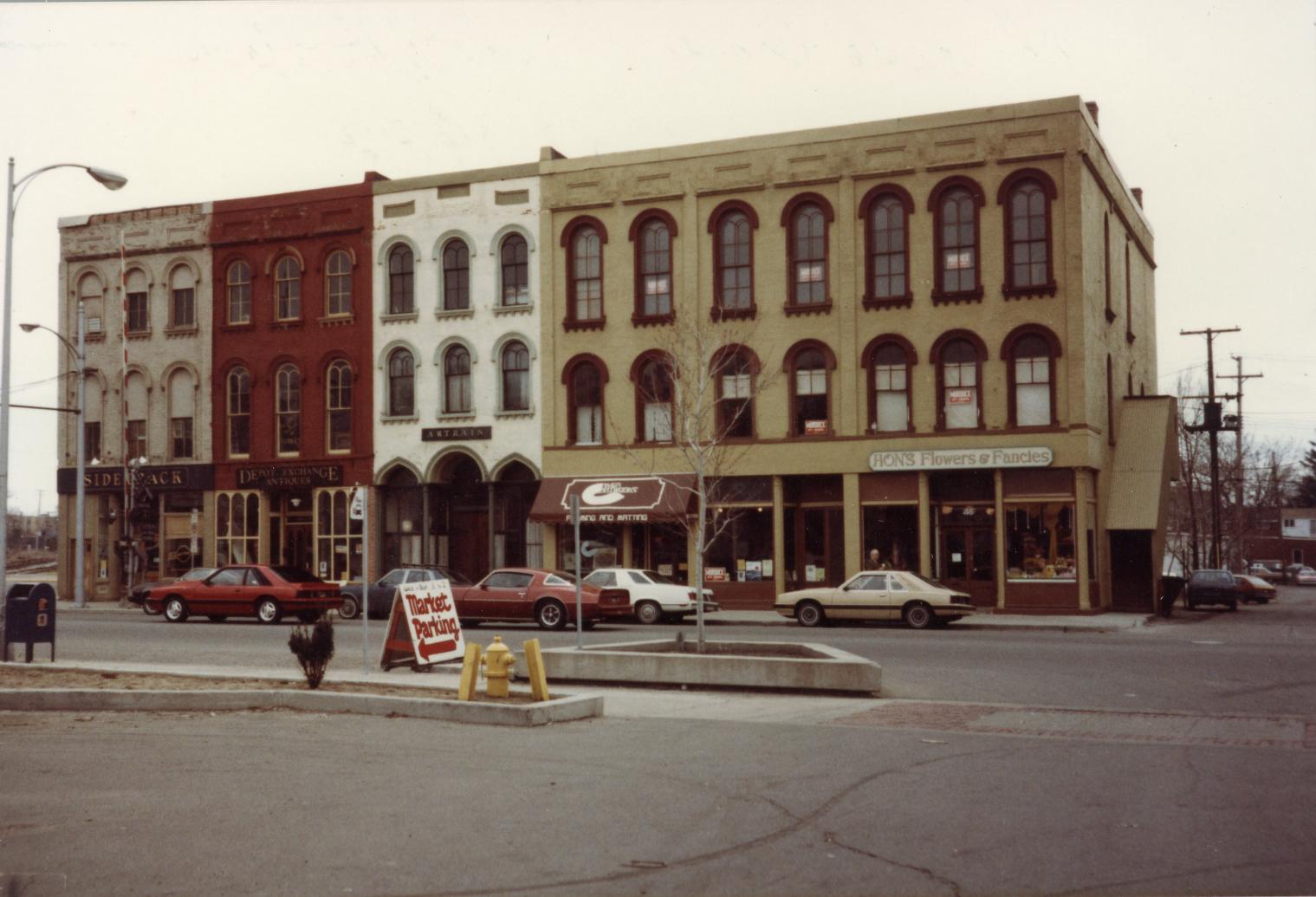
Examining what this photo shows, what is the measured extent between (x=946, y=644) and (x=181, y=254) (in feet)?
99.4

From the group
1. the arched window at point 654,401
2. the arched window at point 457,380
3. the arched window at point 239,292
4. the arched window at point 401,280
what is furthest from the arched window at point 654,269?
the arched window at point 239,292

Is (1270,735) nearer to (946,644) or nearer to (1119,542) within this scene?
(946,644)

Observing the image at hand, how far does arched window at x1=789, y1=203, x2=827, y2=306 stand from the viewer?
36.7 meters

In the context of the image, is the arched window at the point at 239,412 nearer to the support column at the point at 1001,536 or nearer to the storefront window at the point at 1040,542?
the support column at the point at 1001,536

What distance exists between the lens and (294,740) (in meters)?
12.3

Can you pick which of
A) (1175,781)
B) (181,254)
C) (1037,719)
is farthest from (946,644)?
(181,254)

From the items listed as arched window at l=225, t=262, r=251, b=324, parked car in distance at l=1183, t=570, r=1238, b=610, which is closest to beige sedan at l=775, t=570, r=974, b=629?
parked car in distance at l=1183, t=570, r=1238, b=610

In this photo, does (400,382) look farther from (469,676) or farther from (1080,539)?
(469,676)

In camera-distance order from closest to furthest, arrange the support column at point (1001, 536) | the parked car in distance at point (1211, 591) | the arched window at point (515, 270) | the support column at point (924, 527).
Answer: the support column at point (1001, 536) → the support column at point (924, 527) → the arched window at point (515, 270) → the parked car in distance at point (1211, 591)

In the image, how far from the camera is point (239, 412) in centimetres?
4316

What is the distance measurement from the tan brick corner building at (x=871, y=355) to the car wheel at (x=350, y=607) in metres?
6.55

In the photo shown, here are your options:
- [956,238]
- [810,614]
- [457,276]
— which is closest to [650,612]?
[810,614]

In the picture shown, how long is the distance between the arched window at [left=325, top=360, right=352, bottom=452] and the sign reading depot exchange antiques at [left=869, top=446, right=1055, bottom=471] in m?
16.3

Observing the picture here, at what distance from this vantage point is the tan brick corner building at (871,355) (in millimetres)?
34281
